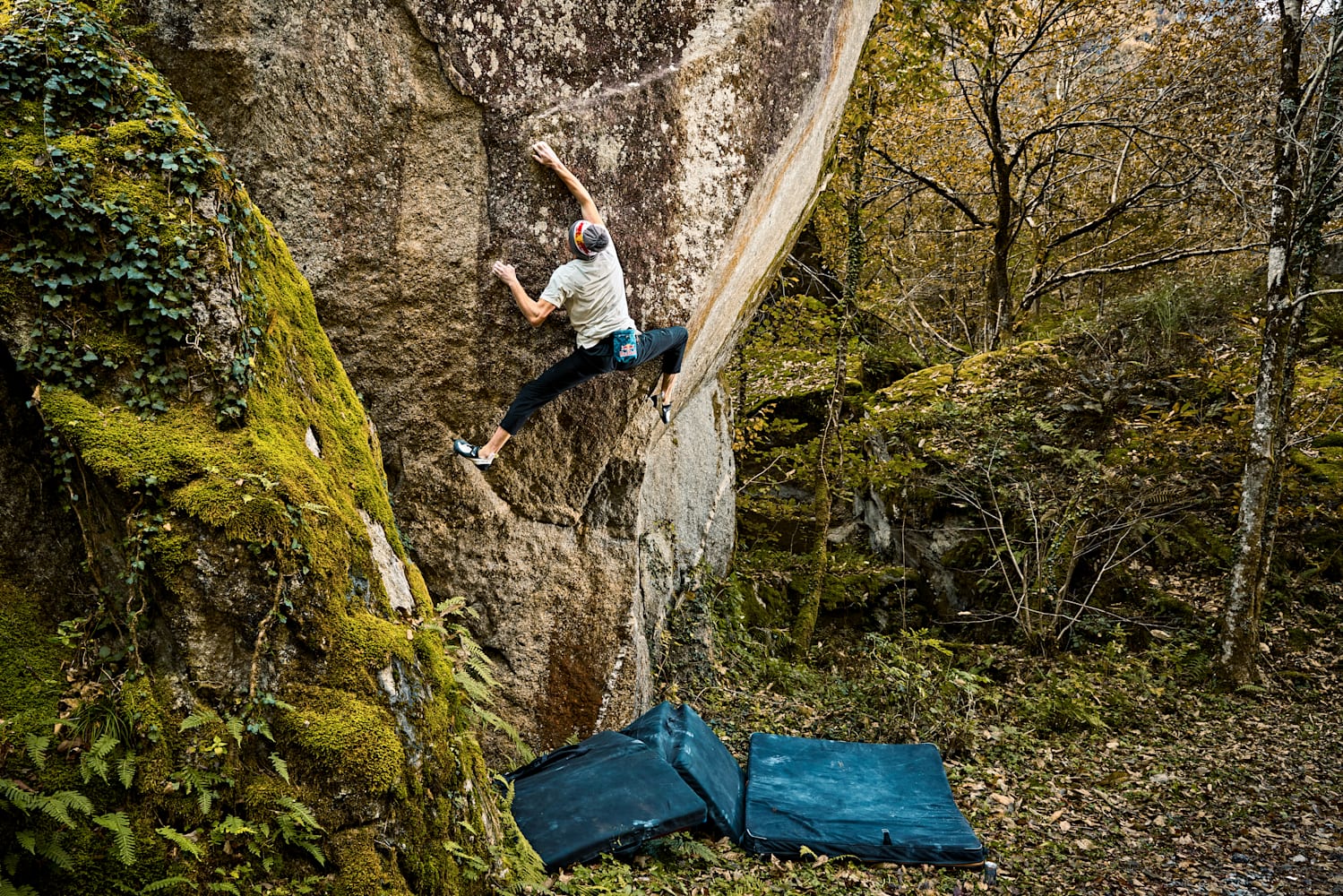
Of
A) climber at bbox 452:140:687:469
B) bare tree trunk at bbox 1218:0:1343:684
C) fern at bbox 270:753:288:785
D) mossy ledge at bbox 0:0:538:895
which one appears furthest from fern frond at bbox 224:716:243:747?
bare tree trunk at bbox 1218:0:1343:684

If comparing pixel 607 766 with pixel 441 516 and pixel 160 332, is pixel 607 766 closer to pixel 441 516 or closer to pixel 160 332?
pixel 441 516

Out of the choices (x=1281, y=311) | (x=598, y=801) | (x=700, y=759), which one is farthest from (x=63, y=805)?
(x=1281, y=311)

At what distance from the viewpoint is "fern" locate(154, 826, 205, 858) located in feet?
10.9

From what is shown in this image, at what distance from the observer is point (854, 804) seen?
22.4 ft

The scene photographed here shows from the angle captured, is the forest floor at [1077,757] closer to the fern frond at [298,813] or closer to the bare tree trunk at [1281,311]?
the bare tree trunk at [1281,311]

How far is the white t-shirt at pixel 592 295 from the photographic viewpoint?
624cm

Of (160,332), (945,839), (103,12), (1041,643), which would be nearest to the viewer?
(160,332)

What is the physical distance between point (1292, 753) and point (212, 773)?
9528mm

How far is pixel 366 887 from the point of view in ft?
12.0

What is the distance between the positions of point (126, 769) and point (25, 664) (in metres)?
0.70

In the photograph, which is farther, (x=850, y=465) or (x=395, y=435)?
(x=850, y=465)

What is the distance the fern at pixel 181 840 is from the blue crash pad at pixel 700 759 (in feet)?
12.7

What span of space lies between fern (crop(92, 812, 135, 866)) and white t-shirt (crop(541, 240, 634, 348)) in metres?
4.12

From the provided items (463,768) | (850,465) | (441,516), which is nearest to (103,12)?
(441,516)
